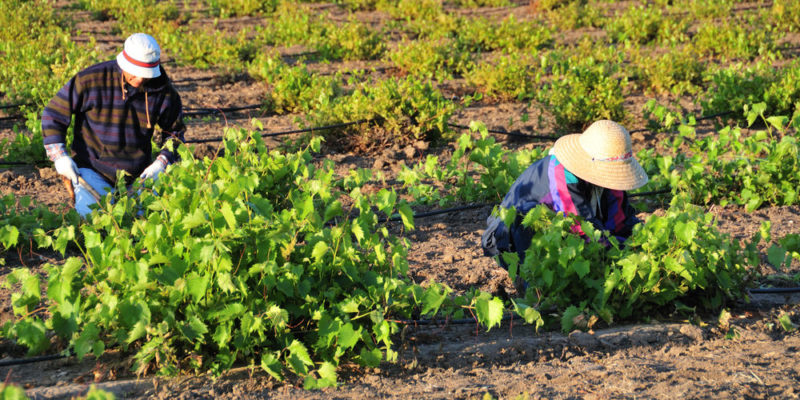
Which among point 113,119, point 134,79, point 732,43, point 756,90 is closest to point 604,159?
point 134,79

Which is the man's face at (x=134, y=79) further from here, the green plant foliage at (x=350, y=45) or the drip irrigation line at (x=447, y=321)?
the green plant foliage at (x=350, y=45)

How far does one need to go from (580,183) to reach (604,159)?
18 centimetres

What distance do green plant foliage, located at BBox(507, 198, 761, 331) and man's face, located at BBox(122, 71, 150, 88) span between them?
7.40ft

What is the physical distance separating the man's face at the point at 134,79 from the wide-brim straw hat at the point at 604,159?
2.26m

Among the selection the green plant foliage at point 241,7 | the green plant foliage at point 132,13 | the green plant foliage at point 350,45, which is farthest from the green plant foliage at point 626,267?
the green plant foliage at point 241,7

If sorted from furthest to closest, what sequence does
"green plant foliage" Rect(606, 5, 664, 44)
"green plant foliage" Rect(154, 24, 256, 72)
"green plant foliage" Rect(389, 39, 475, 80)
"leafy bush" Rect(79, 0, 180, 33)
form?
"leafy bush" Rect(79, 0, 180, 33)
"green plant foliage" Rect(606, 5, 664, 44)
"green plant foliage" Rect(154, 24, 256, 72)
"green plant foliage" Rect(389, 39, 475, 80)

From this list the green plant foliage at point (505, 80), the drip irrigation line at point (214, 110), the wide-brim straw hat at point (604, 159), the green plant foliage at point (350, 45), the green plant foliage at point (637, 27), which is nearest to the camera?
the wide-brim straw hat at point (604, 159)

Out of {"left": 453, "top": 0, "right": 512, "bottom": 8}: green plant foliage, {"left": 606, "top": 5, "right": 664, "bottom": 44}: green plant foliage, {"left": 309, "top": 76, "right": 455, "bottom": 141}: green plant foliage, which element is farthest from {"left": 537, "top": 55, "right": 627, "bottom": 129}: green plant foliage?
{"left": 453, "top": 0, "right": 512, "bottom": 8}: green plant foliage

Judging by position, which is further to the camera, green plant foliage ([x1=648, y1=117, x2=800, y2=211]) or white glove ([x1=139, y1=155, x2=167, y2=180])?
green plant foliage ([x1=648, y1=117, x2=800, y2=211])

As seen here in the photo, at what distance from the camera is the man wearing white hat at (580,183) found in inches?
133

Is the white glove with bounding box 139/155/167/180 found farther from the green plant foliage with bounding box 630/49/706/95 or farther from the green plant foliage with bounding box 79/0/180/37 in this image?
the green plant foliage with bounding box 79/0/180/37

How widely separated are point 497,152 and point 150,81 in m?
2.10

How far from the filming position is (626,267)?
120 inches

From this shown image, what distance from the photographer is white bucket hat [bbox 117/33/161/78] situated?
4070 mm
